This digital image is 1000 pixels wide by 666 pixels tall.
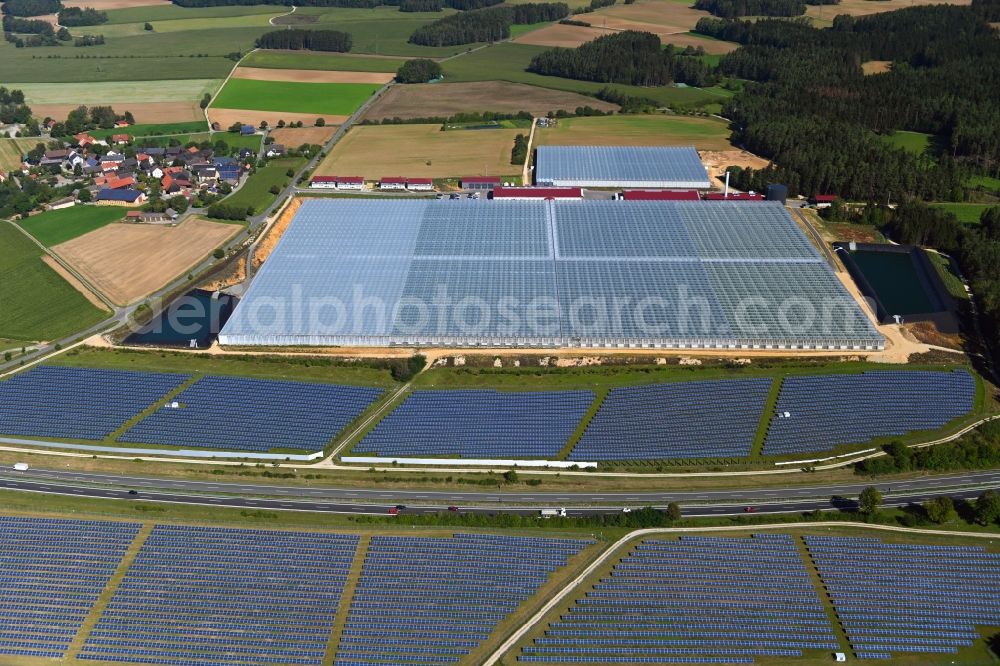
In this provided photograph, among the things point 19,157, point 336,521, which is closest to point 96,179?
point 19,157

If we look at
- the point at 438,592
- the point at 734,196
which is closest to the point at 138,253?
the point at 438,592

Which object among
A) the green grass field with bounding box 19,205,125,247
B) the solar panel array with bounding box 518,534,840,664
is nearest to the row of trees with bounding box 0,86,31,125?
the green grass field with bounding box 19,205,125,247

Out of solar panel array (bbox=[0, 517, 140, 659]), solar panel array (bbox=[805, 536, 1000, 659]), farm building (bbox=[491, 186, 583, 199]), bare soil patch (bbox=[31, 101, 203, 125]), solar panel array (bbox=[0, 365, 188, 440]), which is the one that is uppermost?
bare soil patch (bbox=[31, 101, 203, 125])

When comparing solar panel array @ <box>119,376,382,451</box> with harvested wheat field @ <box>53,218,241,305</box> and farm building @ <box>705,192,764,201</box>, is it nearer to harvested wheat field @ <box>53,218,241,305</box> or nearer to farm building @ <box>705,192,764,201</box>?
harvested wheat field @ <box>53,218,241,305</box>

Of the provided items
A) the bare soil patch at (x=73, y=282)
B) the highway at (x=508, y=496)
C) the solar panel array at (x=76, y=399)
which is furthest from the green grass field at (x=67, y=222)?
the highway at (x=508, y=496)

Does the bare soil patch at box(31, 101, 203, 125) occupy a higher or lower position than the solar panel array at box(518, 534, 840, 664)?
higher

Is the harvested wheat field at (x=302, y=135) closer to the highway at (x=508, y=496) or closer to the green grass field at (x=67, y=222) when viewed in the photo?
→ the green grass field at (x=67, y=222)

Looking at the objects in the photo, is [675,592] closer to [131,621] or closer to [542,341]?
[542,341]
